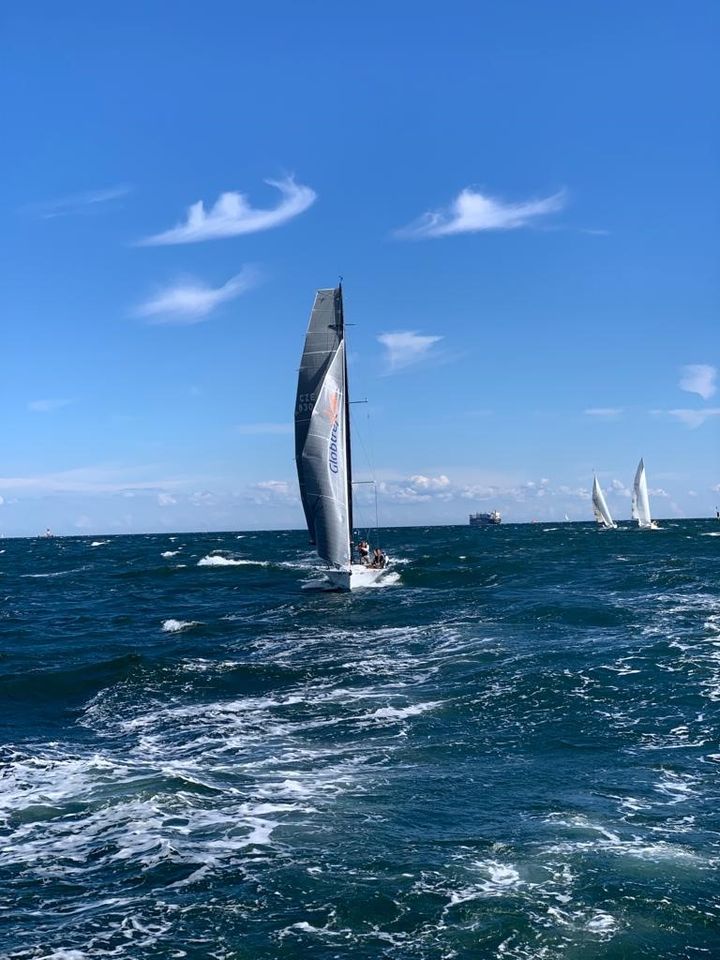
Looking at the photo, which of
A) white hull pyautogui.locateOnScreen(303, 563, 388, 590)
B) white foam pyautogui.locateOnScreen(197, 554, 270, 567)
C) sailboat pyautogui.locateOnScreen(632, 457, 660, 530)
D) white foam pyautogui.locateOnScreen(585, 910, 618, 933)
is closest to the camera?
white foam pyautogui.locateOnScreen(585, 910, 618, 933)

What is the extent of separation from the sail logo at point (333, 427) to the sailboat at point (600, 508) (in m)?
114

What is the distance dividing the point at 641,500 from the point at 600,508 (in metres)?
19.8

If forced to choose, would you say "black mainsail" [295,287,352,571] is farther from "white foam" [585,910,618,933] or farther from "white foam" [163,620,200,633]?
"white foam" [585,910,618,933]

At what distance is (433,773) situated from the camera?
1783 centimetres

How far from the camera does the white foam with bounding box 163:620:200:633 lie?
40.6m

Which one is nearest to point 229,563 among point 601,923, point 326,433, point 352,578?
point 352,578

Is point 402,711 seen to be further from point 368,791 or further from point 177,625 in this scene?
point 177,625

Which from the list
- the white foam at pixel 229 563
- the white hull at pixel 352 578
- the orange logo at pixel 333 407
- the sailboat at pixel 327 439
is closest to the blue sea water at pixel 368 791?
the white hull at pixel 352 578

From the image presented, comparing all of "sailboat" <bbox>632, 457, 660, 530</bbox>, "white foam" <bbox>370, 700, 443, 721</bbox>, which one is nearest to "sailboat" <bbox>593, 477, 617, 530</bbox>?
"sailboat" <bbox>632, 457, 660, 530</bbox>

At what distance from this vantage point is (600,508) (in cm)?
16138

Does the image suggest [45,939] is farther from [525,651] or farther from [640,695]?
[525,651]

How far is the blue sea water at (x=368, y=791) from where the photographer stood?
11.4 m

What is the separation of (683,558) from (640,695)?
54.4m

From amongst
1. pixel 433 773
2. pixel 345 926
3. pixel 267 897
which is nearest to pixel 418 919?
pixel 345 926
